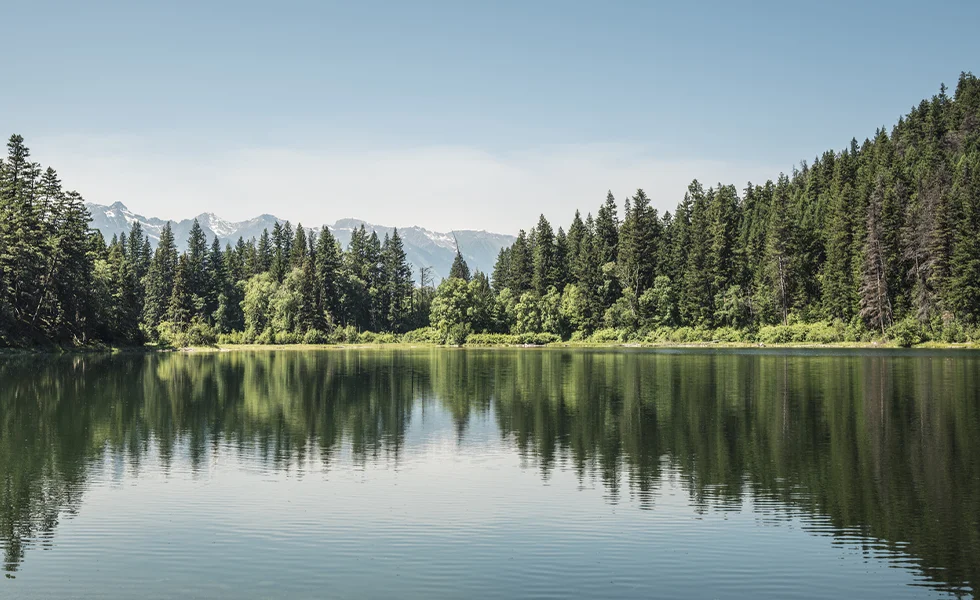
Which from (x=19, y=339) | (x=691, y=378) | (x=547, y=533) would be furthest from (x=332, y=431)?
(x=19, y=339)

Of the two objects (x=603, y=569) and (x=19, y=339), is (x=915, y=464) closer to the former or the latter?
(x=603, y=569)

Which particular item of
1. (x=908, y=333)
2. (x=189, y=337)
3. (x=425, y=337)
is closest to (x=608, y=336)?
(x=425, y=337)

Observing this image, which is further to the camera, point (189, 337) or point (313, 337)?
point (313, 337)

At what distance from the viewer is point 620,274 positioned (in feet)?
476

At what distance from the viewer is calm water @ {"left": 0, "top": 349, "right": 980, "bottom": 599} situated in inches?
598

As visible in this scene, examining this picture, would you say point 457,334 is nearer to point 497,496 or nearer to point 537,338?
point 537,338

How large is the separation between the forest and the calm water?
56455 mm

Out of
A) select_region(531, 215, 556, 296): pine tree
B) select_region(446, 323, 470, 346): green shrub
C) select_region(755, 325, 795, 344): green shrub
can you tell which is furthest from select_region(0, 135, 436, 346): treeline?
select_region(755, 325, 795, 344): green shrub

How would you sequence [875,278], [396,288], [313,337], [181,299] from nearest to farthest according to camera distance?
1. [875,278]
2. [181,299]
3. [313,337]
4. [396,288]

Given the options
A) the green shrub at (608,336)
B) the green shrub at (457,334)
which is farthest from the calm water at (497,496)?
the green shrub at (457,334)

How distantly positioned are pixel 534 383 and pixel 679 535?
3907 cm

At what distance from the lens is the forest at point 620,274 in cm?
9625

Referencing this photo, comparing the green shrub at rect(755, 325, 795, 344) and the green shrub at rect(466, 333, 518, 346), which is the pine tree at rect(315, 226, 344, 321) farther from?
the green shrub at rect(755, 325, 795, 344)

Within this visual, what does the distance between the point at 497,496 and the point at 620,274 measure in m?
125
